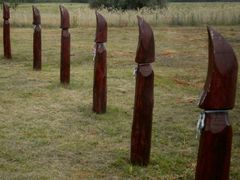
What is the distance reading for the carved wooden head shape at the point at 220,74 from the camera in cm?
305

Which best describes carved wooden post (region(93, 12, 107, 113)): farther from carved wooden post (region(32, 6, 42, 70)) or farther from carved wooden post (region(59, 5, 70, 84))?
carved wooden post (region(32, 6, 42, 70))

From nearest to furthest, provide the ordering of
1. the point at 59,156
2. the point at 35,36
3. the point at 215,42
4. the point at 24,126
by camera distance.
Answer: the point at 215,42
the point at 59,156
the point at 24,126
the point at 35,36

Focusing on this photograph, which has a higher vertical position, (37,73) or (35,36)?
(35,36)

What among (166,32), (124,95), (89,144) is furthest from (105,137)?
(166,32)

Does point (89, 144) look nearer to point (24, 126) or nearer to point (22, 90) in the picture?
point (24, 126)

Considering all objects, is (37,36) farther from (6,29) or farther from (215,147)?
(215,147)

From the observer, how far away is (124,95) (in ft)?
28.2

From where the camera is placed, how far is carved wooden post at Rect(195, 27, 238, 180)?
306cm

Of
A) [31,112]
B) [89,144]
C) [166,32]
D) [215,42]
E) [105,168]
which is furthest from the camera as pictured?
[166,32]

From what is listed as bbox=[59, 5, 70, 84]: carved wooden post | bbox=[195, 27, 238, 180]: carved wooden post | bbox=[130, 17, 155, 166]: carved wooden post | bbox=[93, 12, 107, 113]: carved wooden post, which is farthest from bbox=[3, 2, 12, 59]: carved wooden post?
bbox=[195, 27, 238, 180]: carved wooden post

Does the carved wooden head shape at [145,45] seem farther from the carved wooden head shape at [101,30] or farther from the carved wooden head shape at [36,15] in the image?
the carved wooden head shape at [36,15]

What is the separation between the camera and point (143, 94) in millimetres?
4855

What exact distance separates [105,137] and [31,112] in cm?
170

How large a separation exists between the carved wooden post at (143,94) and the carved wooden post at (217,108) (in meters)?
1.68
